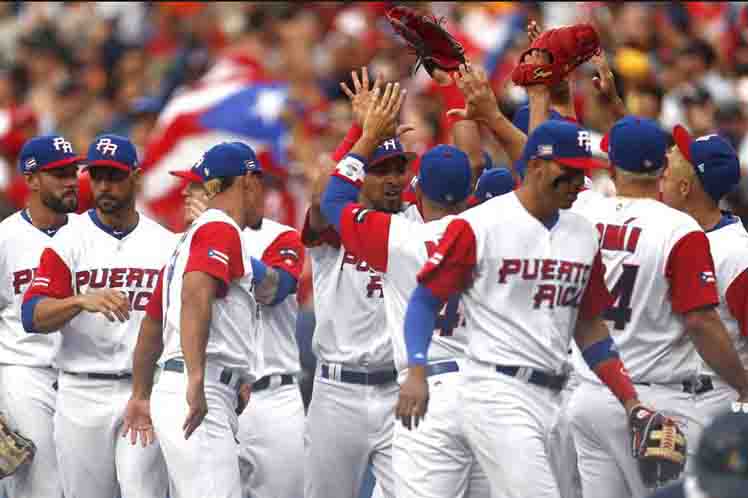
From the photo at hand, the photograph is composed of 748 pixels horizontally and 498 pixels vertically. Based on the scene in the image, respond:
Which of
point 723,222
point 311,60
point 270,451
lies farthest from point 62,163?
point 311,60

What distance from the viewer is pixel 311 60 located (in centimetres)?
2022

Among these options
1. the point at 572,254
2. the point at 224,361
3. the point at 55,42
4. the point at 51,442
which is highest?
the point at 55,42

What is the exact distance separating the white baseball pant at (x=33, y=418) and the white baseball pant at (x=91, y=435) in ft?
1.03

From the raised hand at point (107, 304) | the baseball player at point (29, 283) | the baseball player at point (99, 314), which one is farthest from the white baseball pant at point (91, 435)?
the raised hand at point (107, 304)

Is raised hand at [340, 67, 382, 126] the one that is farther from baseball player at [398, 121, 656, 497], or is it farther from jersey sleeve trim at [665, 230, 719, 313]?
jersey sleeve trim at [665, 230, 719, 313]

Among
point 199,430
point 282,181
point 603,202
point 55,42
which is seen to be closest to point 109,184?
point 199,430

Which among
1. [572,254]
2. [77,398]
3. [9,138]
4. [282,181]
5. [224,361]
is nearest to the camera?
[572,254]

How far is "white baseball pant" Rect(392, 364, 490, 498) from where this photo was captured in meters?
8.39

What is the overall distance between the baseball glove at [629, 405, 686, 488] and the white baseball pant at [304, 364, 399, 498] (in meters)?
1.83

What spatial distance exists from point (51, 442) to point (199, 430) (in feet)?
6.60

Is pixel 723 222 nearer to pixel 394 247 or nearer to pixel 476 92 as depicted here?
pixel 476 92

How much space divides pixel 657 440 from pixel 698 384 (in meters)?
1.09

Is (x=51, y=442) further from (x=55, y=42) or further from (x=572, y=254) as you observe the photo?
(x=55, y=42)

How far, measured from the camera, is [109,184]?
32.7 ft
